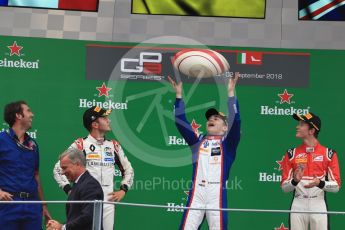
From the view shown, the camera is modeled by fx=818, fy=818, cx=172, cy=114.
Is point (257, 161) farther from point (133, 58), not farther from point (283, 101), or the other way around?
point (133, 58)

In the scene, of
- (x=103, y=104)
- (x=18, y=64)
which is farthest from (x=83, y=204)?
(x=18, y=64)

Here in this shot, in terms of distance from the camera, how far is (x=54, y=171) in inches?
310

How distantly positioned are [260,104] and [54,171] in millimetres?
2271

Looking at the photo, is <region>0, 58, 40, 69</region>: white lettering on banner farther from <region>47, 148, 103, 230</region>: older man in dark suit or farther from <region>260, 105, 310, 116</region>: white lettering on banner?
<region>47, 148, 103, 230</region>: older man in dark suit

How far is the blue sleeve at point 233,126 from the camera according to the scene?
7480mm

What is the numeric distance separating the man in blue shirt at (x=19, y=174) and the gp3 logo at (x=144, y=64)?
4.83 feet

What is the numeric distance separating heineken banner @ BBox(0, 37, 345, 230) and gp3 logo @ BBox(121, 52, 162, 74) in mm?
10

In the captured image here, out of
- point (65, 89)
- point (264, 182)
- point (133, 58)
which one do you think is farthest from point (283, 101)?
point (65, 89)

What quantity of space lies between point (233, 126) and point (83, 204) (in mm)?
2168

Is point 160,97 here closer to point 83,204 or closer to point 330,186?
point 330,186

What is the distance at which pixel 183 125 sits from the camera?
7.76m

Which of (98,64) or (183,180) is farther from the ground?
(98,64)

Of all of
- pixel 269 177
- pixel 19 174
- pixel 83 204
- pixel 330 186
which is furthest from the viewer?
pixel 269 177

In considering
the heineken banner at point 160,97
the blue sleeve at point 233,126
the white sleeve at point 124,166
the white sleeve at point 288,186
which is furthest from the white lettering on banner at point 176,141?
the white sleeve at point 288,186
